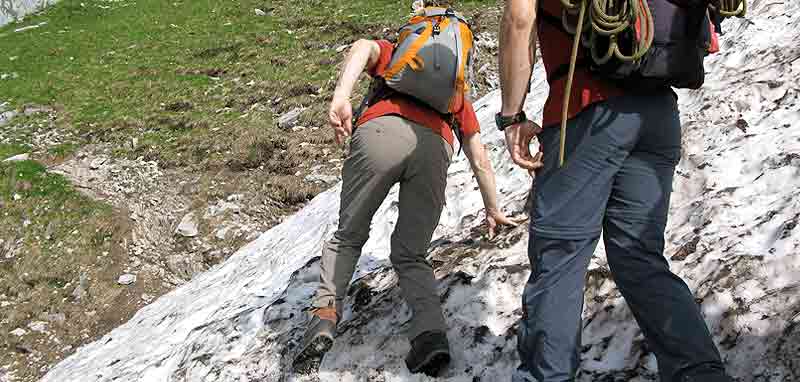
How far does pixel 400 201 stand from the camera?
168 inches

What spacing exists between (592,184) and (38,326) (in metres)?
9.74

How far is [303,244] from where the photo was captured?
7.94 meters

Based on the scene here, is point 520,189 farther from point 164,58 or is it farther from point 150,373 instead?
point 164,58

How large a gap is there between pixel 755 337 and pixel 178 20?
2634cm

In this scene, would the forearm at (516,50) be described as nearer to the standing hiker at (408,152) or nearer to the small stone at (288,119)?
the standing hiker at (408,152)

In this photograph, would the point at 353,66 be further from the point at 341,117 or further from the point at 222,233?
the point at 222,233

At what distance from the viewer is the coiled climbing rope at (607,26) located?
2602mm

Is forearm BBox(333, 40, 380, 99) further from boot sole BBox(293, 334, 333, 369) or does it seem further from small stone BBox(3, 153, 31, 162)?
small stone BBox(3, 153, 31, 162)

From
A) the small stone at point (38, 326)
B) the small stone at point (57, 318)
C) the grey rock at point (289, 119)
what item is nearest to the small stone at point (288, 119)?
the grey rock at point (289, 119)

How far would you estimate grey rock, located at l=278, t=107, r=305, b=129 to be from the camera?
45.9 ft

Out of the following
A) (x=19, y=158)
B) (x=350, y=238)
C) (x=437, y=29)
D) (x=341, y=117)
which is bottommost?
(x=19, y=158)

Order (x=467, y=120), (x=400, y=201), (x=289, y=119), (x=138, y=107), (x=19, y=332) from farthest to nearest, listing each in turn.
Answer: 1. (x=138, y=107)
2. (x=289, y=119)
3. (x=19, y=332)
4. (x=467, y=120)
5. (x=400, y=201)

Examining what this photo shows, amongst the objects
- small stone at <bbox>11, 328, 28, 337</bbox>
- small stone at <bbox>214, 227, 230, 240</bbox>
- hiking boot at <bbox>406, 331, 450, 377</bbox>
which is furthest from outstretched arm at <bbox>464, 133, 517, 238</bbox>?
small stone at <bbox>11, 328, 28, 337</bbox>

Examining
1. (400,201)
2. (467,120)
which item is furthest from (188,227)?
(467,120)
